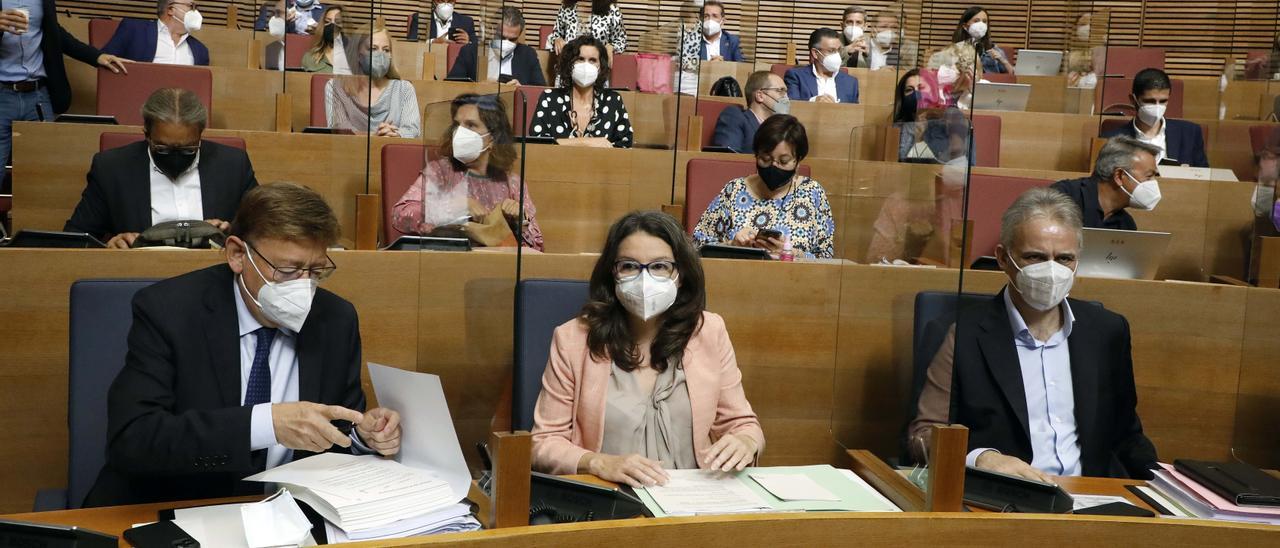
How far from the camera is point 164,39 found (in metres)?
5.68

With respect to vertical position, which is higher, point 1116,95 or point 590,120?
point 1116,95

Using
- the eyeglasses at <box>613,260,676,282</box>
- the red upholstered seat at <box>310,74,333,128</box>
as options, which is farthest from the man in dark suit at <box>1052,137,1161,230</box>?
the red upholstered seat at <box>310,74,333,128</box>

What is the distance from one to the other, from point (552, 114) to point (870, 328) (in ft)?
9.50

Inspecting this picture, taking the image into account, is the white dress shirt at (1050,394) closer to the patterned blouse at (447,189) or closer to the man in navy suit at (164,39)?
the patterned blouse at (447,189)

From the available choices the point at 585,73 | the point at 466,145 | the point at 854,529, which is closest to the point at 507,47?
the point at 585,73

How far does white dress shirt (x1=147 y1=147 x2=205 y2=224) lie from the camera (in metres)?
3.37

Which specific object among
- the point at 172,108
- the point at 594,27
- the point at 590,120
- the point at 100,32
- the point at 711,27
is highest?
the point at 711,27

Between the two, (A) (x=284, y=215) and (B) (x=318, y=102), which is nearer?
(A) (x=284, y=215)

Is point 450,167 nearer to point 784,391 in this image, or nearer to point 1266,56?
point 784,391

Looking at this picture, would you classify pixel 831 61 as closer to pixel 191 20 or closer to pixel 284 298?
pixel 191 20

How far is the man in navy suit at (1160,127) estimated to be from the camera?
16.3ft

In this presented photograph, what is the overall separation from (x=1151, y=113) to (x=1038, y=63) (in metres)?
2.72

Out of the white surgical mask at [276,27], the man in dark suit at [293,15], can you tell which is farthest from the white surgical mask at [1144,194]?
the white surgical mask at [276,27]

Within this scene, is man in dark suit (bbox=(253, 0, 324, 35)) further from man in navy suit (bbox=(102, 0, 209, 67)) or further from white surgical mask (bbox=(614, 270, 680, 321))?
white surgical mask (bbox=(614, 270, 680, 321))
